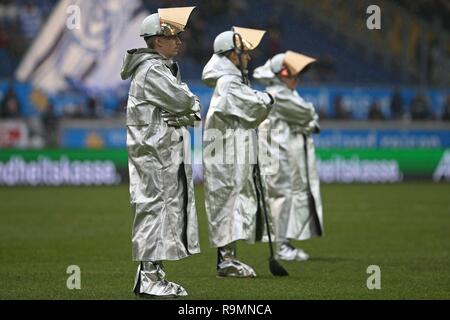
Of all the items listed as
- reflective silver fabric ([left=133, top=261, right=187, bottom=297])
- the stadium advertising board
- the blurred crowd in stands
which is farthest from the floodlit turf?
the blurred crowd in stands

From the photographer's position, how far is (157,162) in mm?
10359

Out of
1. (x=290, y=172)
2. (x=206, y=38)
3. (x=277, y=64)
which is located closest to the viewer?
(x=290, y=172)

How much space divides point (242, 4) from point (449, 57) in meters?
7.04

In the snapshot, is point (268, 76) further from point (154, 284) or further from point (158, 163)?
point (154, 284)

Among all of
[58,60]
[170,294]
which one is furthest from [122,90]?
[170,294]

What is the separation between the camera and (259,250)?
16516mm

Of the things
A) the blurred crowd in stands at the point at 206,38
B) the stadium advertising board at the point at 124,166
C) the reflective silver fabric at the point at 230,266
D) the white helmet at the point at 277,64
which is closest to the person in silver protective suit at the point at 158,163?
the reflective silver fabric at the point at 230,266

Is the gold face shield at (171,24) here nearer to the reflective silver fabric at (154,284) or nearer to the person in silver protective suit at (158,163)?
the person in silver protective suit at (158,163)

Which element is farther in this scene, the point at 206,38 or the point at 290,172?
the point at 206,38

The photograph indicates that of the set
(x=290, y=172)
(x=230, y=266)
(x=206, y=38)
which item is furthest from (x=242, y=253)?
(x=206, y=38)

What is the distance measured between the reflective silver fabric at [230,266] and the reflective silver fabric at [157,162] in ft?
6.64

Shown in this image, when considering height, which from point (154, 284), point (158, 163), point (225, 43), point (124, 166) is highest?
point (225, 43)

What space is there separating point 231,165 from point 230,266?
1.15 meters

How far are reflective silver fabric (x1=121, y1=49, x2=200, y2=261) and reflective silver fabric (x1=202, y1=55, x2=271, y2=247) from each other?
2077 millimetres
